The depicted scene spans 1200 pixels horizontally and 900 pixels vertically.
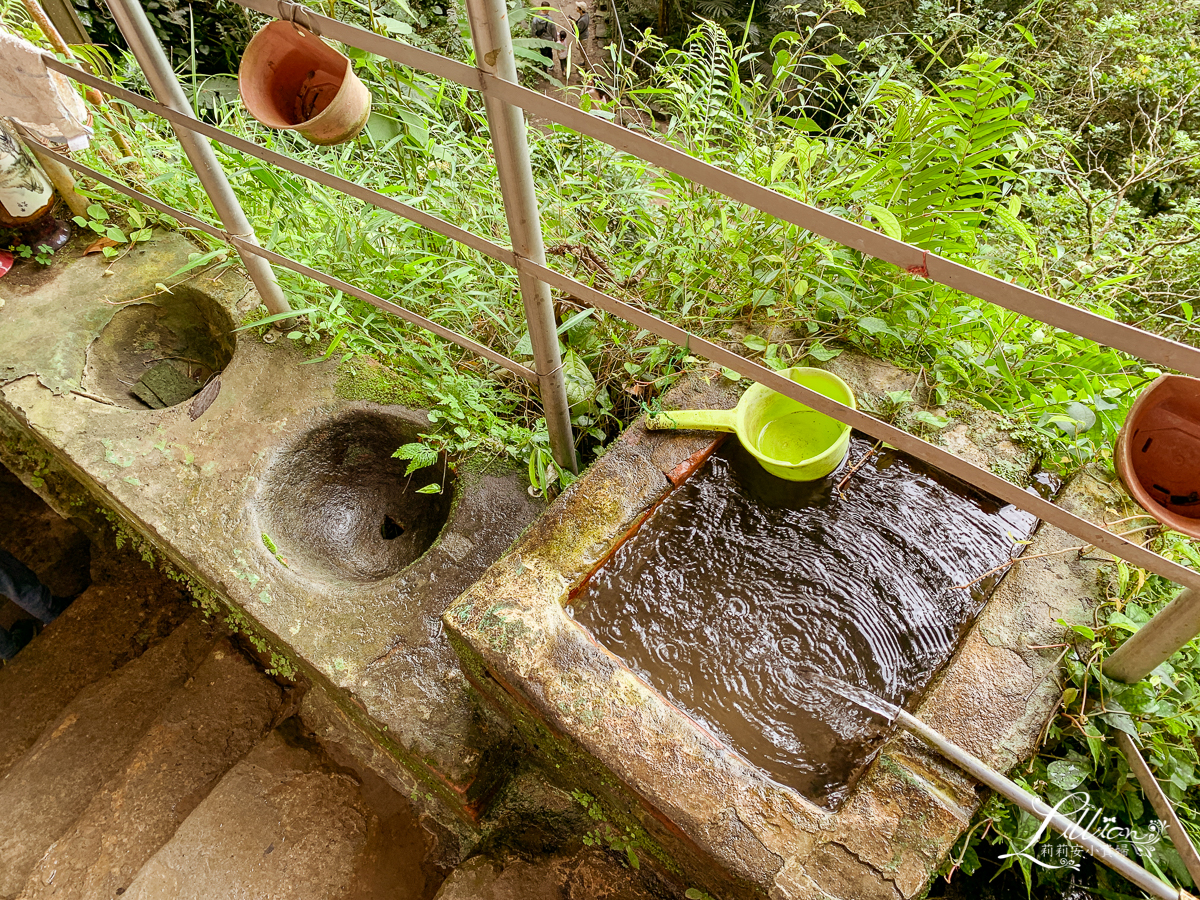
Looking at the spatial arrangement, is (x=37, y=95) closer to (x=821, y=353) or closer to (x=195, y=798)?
(x=195, y=798)

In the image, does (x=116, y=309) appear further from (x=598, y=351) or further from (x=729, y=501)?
(x=729, y=501)

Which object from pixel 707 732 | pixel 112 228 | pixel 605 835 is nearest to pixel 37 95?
pixel 112 228

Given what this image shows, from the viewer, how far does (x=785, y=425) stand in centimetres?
211

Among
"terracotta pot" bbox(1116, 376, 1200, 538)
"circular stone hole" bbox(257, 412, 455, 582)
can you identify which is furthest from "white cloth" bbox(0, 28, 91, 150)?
"terracotta pot" bbox(1116, 376, 1200, 538)

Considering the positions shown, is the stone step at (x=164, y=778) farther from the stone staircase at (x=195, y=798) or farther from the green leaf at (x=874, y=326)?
the green leaf at (x=874, y=326)

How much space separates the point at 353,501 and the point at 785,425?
5.33ft

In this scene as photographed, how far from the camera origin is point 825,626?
173 centimetres

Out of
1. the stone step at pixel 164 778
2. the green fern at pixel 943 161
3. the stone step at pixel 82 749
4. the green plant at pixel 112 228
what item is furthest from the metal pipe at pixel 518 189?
the green plant at pixel 112 228

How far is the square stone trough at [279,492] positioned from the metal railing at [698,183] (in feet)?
2.98

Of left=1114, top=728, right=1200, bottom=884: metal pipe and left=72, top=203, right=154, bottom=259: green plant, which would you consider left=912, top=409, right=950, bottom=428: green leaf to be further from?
left=72, top=203, right=154, bottom=259: green plant

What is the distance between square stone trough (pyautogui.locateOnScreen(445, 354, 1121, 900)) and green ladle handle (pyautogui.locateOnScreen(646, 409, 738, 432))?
4cm

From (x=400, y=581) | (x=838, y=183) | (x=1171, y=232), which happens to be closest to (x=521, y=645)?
(x=400, y=581)

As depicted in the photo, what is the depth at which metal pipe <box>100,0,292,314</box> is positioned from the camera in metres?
1.74

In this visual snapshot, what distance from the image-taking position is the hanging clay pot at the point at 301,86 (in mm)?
1489
